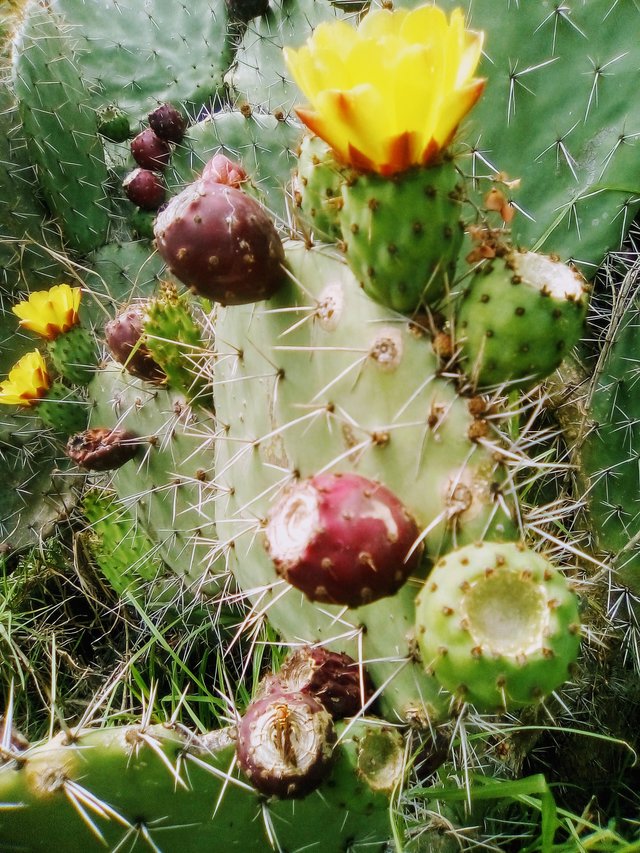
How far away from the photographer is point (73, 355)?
1376mm

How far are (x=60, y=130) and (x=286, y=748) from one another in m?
1.64

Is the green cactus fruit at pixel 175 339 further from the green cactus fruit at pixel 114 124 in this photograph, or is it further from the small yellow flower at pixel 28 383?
the green cactus fruit at pixel 114 124

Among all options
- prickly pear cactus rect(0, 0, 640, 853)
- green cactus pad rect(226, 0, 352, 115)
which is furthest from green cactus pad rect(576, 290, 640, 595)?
green cactus pad rect(226, 0, 352, 115)

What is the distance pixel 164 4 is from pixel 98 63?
28 cm

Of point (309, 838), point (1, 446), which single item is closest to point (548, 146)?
point (309, 838)

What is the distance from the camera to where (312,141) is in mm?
821

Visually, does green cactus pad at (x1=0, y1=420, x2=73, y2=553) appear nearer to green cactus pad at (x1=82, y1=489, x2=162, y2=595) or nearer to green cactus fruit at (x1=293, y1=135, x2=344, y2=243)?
green cactus pad at (x1=82, y1=489, x2=162, y2=595)

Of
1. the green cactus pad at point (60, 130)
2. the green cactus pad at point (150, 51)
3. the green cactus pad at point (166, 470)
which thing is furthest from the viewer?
the green cactus pad at point (150, 51)

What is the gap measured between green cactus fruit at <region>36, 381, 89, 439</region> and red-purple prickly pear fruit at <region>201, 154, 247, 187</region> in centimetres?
66

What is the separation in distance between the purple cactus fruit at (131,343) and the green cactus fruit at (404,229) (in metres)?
0.57

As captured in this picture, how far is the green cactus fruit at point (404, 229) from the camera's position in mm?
613

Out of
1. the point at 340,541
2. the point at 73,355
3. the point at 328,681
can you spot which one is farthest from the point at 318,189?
the point at 73,355

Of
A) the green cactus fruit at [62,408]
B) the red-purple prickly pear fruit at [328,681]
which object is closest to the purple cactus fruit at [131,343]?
the green cactus fruit at [62,408]

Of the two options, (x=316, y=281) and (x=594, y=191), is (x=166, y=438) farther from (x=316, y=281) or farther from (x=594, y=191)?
(x=594, y=191)
